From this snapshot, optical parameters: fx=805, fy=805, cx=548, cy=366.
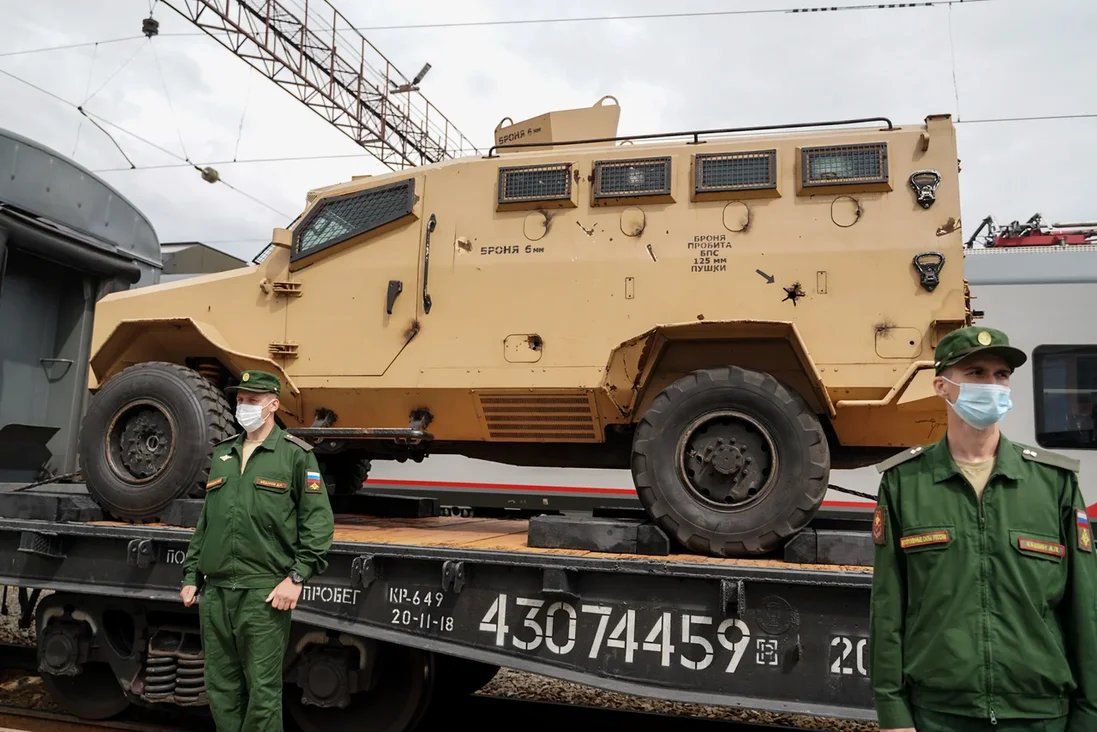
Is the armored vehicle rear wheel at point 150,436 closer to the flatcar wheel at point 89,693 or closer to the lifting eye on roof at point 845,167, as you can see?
the flatcar wheel at point 89,693

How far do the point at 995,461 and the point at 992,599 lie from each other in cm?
38

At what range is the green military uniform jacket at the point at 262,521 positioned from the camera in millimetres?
3697

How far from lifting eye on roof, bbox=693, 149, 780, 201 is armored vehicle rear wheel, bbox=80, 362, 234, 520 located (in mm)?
3419

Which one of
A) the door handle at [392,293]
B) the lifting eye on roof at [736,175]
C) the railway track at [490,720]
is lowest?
the railway track at [490,720]

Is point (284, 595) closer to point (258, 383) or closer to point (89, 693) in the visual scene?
point (258, 383)

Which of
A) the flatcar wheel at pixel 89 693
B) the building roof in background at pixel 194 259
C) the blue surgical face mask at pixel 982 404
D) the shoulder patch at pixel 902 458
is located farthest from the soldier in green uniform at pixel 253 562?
the building roof in background at pixel 194 259

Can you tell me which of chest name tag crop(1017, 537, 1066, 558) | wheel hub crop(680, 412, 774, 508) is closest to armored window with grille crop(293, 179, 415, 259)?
wheel hub crop(680, 412, 774, 508)

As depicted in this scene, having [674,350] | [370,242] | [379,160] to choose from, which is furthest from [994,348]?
[379,160]

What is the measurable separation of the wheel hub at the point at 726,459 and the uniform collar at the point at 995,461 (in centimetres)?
191

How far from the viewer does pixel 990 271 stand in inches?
334

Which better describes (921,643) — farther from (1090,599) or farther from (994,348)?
(994,348)

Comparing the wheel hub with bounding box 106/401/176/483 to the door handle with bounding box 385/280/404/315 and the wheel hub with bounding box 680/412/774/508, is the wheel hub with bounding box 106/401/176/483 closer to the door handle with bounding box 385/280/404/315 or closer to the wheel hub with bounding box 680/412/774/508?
the door handle with bounding box 385/280/404/315

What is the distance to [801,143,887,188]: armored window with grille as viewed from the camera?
4.66 metres

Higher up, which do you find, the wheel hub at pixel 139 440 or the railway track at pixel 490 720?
the wheel hub at pixel 139 440
